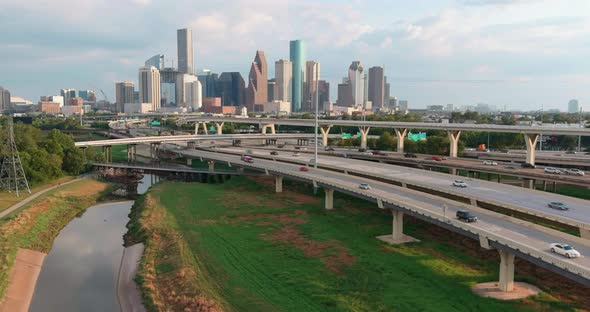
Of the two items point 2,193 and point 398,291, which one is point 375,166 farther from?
point 2,193

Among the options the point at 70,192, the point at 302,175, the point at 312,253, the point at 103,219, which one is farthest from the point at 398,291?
the point at 70,192

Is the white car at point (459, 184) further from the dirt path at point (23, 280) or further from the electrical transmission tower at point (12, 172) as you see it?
the electrical transmission tower at point (12, 172)

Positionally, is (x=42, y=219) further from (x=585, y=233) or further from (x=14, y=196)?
(x=585, y=233)

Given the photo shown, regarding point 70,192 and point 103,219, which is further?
point 70,192

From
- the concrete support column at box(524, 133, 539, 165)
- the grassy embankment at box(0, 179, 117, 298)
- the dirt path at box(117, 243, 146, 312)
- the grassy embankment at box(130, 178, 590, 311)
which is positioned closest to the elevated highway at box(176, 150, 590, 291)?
the grassy embankment at box(130, 178, 590, 311)

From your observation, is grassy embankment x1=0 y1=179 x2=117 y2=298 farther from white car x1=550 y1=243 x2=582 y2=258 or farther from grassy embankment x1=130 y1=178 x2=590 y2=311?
white car x1=550 y1=243 x2=582 y2=258
